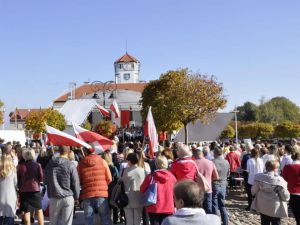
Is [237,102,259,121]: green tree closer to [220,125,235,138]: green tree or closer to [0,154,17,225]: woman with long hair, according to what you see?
[220,125,235,138]: green tree

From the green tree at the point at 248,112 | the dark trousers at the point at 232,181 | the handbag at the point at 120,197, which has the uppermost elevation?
the green tree at the point at 248,112

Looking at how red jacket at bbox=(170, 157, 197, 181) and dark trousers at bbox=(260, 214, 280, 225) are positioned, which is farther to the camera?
red jacket at bbox=(170, 157, 197, 181)

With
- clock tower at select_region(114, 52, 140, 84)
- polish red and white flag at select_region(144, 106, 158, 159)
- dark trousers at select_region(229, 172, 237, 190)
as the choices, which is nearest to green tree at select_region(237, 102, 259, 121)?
clock tower at select_region(114, 52, 140, 84)

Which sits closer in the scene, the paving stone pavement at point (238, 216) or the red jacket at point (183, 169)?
the red jacket at point (183, 169)

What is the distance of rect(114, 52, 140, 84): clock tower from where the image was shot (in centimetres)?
13575

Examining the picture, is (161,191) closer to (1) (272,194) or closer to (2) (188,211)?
(1) (272,194)

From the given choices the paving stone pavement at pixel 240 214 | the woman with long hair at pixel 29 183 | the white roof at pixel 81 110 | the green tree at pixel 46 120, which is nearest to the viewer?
the woman with long hair at pixel 29 183

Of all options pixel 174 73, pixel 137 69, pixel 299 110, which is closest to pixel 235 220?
pixel 174 73

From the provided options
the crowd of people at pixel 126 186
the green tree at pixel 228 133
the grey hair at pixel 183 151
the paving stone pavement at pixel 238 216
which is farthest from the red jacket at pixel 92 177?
the green tree at pixel 228 133

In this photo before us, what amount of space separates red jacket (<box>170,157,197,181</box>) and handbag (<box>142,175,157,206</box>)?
576 millimetres

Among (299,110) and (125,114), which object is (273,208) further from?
(299,110)

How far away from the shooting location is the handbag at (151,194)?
748 centimetres

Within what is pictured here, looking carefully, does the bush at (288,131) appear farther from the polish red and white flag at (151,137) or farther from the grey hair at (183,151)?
the grey hair at (183,151)

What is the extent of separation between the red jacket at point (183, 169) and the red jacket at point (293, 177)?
2015 mm
